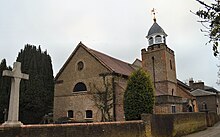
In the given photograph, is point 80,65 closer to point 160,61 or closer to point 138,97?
point 160,61

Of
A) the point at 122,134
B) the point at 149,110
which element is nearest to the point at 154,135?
the point at 149,110

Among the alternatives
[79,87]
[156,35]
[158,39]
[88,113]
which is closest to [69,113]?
[88,113]

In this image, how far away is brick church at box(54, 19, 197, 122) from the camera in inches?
1000

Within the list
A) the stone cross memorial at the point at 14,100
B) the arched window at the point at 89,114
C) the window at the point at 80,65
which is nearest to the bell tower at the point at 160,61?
the arched window at the point at 89,114

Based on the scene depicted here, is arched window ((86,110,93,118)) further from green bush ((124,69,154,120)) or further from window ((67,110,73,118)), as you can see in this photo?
green bush ((124,69,154,120))

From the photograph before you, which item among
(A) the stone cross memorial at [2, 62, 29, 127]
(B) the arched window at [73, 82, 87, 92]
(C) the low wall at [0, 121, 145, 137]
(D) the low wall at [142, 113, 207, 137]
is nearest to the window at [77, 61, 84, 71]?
(B) the arched window at [73, 82, 87, 92]

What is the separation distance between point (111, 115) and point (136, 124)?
32.2ft

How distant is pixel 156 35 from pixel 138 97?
64.1 ft

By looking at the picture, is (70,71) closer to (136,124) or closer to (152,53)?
(152,53)

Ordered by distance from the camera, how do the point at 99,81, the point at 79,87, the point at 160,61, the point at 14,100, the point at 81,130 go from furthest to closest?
the point at 160,61 → the point at 79,87 → the point at 99,81 → the point at 81,130 → the point at 14,100

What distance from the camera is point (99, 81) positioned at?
26.1 m

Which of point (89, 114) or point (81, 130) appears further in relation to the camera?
point (89, 114)

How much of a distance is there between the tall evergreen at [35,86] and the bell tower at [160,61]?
14.8m

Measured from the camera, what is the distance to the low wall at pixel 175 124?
52.1ft
